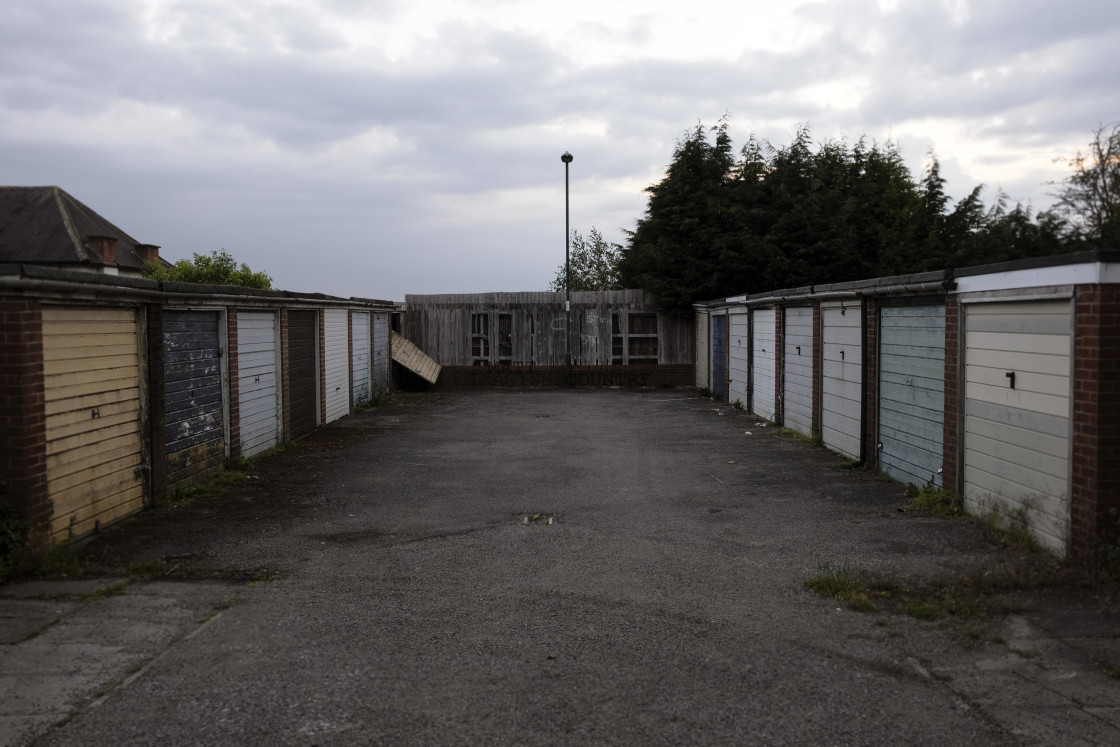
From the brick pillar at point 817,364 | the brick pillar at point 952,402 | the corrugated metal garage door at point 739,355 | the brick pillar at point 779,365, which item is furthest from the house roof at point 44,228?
the brick pillar at point 952,402

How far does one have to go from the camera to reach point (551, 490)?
1023 cm

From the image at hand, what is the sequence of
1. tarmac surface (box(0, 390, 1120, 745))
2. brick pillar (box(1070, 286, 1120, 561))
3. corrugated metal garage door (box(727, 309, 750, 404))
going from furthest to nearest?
1. corrugated metal garage door (box(727, 309, 750, 404))
2. brick pillar (box(1070, 286, 1120, 561))
3. tarmac surface (box(0, 390, 1120, 745))

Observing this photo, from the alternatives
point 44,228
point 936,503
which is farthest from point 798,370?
point 44,228

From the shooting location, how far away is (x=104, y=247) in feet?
155

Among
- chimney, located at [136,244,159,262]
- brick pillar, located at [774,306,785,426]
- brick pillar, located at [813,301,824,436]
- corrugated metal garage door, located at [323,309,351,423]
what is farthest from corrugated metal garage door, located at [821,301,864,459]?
chimney, located at [136,244,159,262]

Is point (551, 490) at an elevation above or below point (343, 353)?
below

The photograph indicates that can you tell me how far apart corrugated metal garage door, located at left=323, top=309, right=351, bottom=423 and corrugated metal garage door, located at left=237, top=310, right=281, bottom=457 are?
3220 mm

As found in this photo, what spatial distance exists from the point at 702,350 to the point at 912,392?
14419mm

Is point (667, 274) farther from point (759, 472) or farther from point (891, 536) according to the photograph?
point (891, 536)

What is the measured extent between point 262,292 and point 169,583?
285 inches

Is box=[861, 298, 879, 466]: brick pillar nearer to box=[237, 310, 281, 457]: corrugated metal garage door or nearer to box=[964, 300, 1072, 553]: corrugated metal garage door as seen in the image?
box=[964, 300, 1072, 553]: corrugated metal garage door

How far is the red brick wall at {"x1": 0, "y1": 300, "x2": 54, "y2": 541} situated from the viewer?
6.68m

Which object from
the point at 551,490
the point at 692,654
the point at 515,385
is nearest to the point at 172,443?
the point at 551,490

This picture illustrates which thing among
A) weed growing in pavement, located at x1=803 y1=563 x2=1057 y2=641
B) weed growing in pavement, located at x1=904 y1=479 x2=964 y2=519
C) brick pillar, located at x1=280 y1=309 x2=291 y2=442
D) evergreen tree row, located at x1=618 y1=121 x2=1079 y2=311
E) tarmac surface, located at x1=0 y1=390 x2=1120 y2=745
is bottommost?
tarmac surface, located at x1=0 y1=390 x2=1120 y2=745
